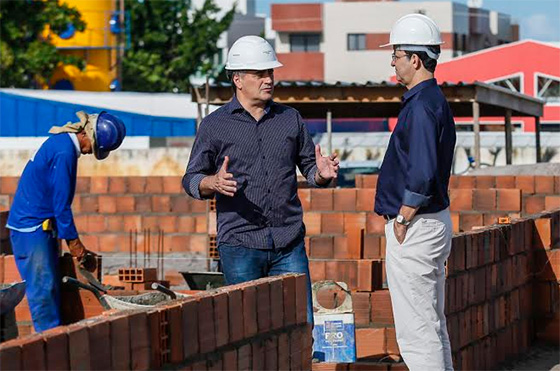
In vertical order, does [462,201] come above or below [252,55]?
below

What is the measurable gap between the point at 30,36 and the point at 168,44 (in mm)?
11539

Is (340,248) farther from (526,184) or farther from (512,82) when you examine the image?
(512,82)

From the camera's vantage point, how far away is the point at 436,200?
5.68 meters

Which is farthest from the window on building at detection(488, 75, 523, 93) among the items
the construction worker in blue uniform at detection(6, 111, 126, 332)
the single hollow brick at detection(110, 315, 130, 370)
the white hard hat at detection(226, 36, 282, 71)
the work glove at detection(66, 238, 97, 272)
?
the single hollow brick at detection(110, 315, 130, 370)

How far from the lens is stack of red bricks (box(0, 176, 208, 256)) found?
17.2 m

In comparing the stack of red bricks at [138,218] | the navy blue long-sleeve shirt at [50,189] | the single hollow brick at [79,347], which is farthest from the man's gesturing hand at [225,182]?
the stack of red bricks at [138,218]

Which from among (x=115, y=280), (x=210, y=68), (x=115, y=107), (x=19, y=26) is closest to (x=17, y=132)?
(x=115, y=107)

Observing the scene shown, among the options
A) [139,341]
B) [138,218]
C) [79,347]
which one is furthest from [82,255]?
[138,218]

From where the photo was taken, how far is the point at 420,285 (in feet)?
18.7

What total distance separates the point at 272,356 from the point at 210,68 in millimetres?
49723

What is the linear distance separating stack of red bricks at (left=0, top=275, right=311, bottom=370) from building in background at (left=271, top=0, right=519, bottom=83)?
56.5 metres

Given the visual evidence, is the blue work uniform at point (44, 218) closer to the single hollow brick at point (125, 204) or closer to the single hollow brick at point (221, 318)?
the single hollow brick at point (221, 318)

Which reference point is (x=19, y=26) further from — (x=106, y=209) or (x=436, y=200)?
(x=436, y=200)

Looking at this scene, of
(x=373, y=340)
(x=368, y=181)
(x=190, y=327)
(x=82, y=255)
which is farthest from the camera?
(x=368, y=181)
